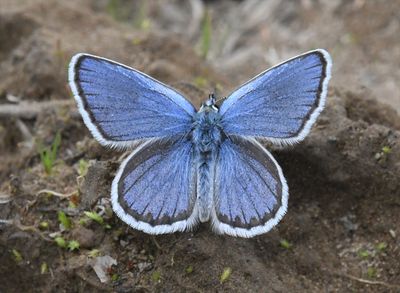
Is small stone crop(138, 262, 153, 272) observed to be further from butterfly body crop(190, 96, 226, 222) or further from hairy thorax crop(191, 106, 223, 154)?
hairy thorax crop(191, 106, 223, 154)

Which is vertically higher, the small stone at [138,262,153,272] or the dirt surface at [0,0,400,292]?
the dirt surface at [0,0,400,292]

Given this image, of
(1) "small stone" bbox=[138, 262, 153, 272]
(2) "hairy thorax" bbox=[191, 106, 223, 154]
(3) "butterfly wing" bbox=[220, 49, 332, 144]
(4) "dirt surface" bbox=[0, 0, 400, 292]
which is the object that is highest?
(3) "butterfly wing" bbox=[220, 49, 332, 144]

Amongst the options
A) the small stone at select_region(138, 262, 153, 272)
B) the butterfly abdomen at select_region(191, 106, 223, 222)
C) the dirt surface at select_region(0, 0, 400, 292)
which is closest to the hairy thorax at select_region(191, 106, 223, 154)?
the butterfly abdomen at select_region(191, 106, 223, 222)

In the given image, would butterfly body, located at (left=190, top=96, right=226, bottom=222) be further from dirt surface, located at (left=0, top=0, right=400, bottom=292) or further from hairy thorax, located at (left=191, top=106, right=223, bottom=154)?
dirt surface, located at (left=0, top=0, right=400, bottom=292)

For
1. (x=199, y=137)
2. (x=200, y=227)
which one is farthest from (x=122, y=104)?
(x=200, y=227)

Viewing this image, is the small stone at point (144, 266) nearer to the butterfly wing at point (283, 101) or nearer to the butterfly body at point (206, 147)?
the butterfly body at point (206, 147)

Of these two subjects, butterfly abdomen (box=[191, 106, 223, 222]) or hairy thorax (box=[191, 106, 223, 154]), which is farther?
Result: hairy thorax (box=[191, 106, 223, 154])

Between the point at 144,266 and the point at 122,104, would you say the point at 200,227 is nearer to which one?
the point at 144,266
